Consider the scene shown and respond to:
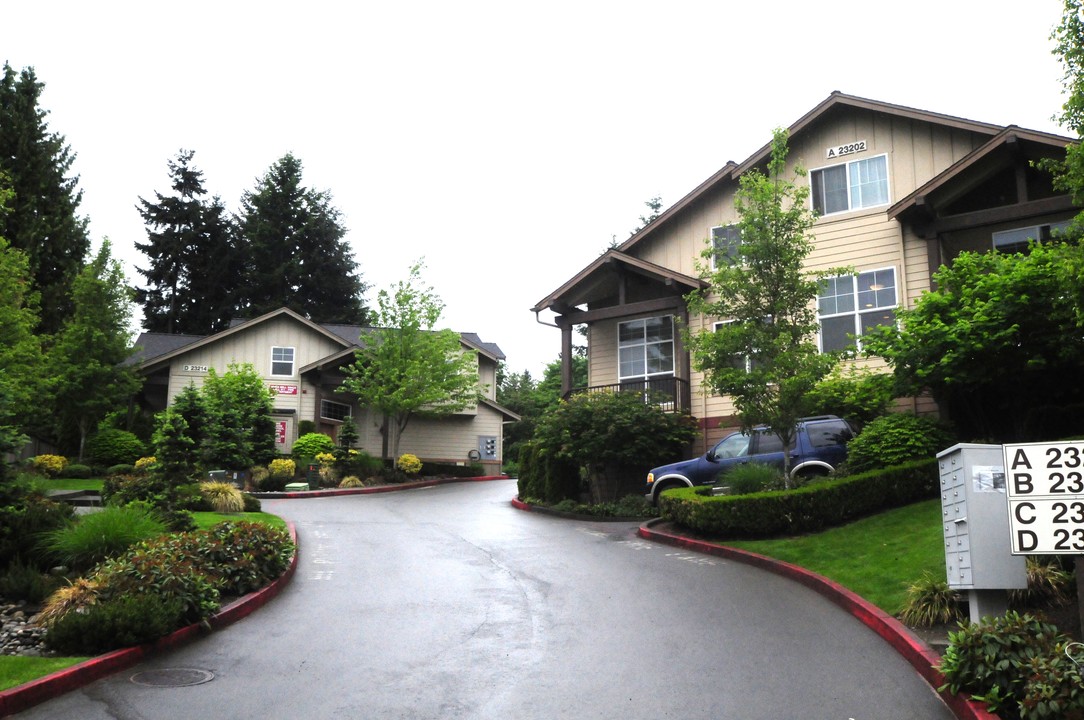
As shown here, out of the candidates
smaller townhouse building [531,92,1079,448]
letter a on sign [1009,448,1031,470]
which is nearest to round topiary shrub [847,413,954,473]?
smaller townhouse building [531,92,1079,448]

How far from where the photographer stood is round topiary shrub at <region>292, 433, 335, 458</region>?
3158 centimetres

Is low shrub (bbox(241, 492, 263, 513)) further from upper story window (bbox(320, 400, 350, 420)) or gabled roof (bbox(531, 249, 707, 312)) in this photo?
upper story window (bbox(320, 400, 350, 420))

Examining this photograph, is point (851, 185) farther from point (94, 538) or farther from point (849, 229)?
point (94, 538)

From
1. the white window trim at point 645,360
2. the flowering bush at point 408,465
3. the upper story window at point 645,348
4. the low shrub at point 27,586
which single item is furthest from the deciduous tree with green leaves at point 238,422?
the low shrub at point 27,586

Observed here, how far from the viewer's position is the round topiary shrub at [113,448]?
29.8 metres

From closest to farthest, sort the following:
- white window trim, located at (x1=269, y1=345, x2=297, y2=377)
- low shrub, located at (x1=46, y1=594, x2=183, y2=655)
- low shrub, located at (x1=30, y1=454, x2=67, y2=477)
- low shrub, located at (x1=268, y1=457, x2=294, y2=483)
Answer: low shrub, located at (x1=46, y1=594, x2=183, y2=655), low shrub, located at (x1=30, y1=454, x2=67, y2=477), low shrub, located at (x1=268, y1=457, x2=294, y2=483), white window trim, located at (x1=269, y1=345, x2=297, y2=377)

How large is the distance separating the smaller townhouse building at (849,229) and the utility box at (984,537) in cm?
992

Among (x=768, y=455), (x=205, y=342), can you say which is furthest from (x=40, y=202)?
(x=768, y=455)

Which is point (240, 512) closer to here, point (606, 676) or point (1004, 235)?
point (606, 676)

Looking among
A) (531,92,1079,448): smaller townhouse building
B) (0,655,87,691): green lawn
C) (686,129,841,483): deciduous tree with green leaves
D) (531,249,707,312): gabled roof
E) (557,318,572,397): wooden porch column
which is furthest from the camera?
(557,318,572,397): wooden porch column

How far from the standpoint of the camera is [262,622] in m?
10.1

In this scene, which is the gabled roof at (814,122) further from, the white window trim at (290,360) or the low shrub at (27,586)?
the white window trim at (290,360)

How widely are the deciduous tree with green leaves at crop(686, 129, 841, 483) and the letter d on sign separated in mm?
8830

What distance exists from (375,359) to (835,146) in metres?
19.3
